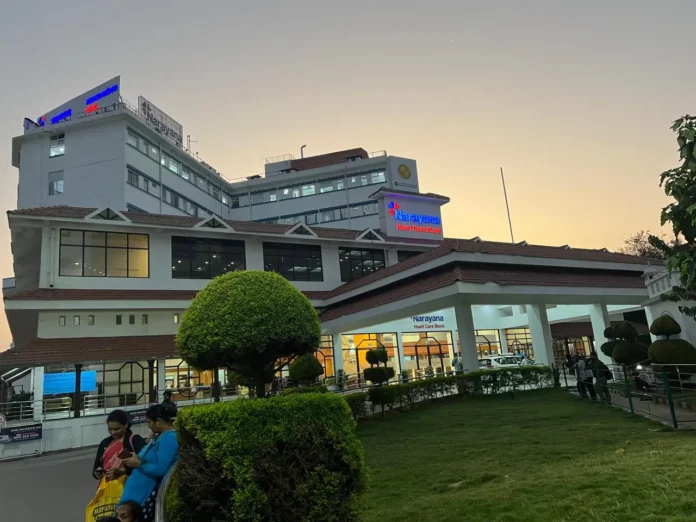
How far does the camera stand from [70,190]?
1340 inches

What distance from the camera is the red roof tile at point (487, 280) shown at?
16656mm

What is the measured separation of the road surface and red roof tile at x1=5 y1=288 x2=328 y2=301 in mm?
6971

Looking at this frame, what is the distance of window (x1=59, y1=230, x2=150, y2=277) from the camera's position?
20.8 metres

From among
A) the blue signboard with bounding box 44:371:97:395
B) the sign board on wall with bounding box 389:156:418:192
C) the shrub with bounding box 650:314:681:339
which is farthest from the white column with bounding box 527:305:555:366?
the sign board on wall with bounding box 389:156:418:192

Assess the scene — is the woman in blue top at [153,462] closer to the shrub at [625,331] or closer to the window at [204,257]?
the shrub at [625,331]

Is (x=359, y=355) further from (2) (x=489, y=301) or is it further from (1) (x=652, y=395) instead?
(1) (x=652, y=395)

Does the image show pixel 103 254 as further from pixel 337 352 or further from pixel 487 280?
pixel 487 280

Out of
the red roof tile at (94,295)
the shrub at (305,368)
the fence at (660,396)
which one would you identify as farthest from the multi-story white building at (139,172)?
the fence at (660,396)

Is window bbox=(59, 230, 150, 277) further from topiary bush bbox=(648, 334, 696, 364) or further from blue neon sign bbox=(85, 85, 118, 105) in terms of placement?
topiary bush bbox=(648, 334, 696, 364)

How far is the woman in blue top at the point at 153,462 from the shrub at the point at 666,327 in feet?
45.5

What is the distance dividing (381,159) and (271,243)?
24964 mm

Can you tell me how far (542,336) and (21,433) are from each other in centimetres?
2015

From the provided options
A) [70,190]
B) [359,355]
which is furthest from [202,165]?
[359,355]

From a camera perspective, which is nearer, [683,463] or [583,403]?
[683,463]
